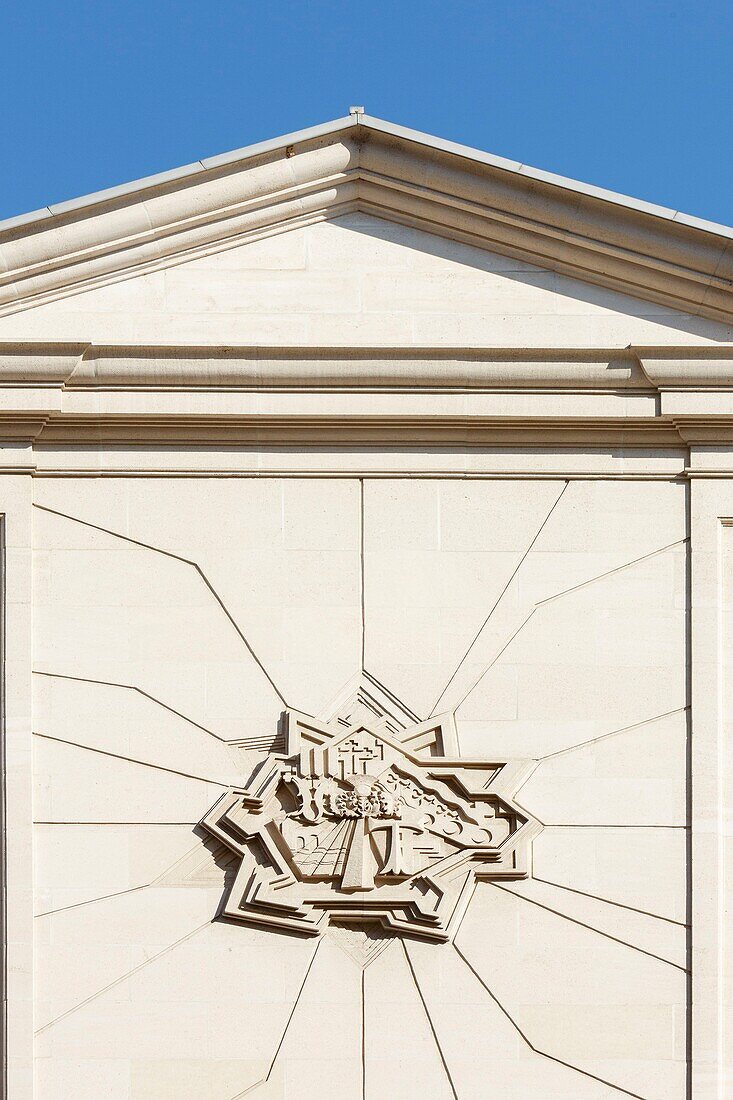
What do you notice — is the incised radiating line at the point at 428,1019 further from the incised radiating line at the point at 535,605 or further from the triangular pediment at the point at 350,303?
the triangular pediment at the point at 350,303

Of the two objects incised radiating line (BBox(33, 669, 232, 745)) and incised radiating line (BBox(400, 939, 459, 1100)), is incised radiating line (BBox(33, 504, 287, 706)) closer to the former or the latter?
incised radiating line (BBox(33, 669, 232, 745))

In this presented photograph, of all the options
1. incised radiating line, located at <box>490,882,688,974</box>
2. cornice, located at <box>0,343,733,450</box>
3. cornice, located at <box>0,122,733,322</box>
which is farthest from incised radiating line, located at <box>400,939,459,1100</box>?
cornice, located at <box>0,122,733,322</box>

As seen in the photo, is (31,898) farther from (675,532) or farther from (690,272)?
(690,272)

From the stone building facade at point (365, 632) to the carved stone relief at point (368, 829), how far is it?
2cm

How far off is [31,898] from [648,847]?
3.47m

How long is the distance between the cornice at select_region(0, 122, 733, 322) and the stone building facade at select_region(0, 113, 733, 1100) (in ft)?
0.06

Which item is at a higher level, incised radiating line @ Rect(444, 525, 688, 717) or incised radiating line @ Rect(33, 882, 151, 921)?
incised radiating line @ Rect(444, 525, 688, 717)

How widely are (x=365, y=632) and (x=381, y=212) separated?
253cm

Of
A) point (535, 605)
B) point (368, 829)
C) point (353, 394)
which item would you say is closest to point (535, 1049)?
point (368, 829)

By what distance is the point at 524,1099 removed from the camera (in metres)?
7.01

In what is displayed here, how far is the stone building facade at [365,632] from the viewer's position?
23.1 ft

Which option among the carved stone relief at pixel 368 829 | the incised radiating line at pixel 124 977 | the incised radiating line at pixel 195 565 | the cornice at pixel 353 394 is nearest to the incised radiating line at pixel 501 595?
the carved stone relief at pixel 368 829

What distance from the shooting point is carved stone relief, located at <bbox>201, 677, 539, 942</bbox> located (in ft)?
23.0

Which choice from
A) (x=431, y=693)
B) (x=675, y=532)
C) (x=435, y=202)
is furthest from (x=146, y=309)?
(x=675, y=532)
